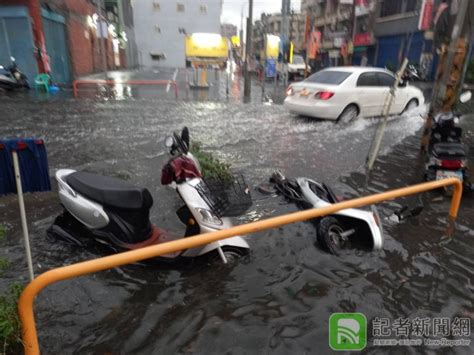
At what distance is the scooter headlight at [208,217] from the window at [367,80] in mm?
8468

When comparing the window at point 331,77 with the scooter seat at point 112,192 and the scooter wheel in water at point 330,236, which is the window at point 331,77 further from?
the scooter seat at point 112,192

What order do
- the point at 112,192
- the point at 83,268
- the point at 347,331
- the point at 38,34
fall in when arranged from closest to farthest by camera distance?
the point at 83,268 < the point at 347,331 < the point at 112,192 < the point at 38,34

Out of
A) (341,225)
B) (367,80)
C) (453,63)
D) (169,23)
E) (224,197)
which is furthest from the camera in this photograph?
(169,23)

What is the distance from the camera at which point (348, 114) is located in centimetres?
1038

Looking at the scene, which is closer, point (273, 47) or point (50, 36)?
point (50, 36)

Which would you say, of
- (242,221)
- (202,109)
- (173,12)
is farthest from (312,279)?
(173,12)

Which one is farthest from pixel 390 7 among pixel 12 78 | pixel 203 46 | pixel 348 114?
pixel 12 78

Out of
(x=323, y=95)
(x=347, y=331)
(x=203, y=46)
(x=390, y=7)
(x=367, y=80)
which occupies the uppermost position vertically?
(x=390, y=7)

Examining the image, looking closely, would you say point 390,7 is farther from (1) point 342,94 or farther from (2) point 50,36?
(2) point 50,36

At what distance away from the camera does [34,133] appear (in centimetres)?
825

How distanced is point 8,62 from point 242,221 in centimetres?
1564

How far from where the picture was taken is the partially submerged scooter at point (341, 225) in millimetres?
3773

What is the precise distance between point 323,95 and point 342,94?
535 mm

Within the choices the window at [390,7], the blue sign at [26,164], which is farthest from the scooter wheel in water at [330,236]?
the window at [390,7]
